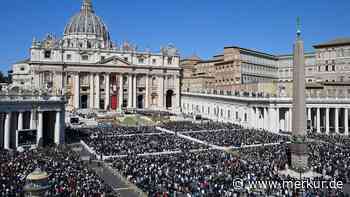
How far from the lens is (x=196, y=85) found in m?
103

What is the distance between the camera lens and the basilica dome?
10169 centimetres

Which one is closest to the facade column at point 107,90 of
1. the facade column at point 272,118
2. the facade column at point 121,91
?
the facade column at point 121,91

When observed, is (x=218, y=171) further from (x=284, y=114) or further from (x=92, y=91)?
(x=92, y=91)

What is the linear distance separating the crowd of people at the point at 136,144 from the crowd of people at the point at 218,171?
2.60 metres

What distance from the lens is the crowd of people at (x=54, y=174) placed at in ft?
74.7

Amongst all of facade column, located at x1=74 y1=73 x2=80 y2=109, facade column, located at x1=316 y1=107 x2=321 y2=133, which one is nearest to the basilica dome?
facade column, located at x1=74 y1=73 x2=80 y2=109

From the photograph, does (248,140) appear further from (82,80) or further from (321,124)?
(82,80)

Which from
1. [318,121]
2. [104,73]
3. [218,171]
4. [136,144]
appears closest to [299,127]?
[218,171]

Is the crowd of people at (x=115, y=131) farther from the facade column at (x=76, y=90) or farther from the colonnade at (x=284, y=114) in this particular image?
the facade column at (x=76, y=90)

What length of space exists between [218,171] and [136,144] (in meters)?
14.3

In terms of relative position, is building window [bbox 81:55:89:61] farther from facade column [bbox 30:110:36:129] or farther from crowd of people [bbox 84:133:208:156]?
facade column [bbox 30:110:36:129]

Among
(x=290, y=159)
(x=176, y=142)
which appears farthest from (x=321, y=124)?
(x=290, y=159)

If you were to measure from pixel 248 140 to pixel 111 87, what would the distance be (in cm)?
4866

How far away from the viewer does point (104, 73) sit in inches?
3378
